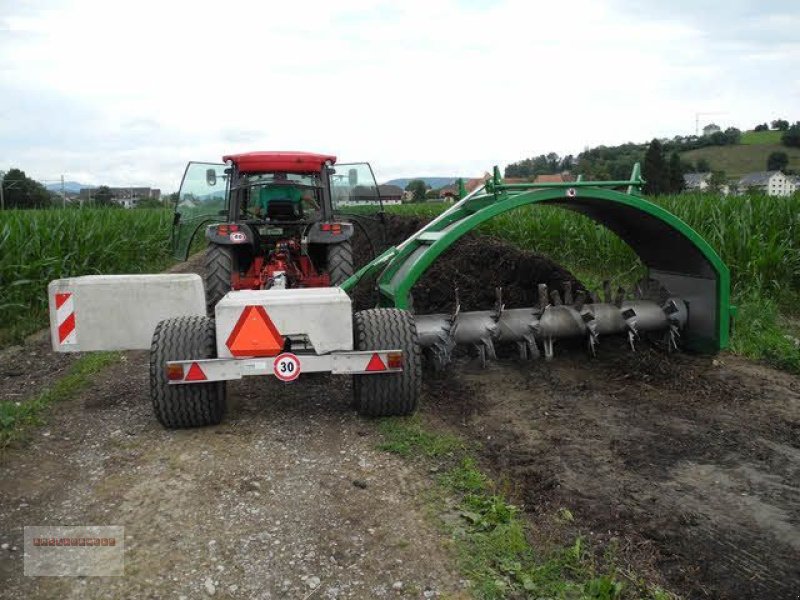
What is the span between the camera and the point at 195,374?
13.8 ft

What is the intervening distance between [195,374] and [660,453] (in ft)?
8.91

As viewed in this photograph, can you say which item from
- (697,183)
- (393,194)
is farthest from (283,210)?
(697,183)

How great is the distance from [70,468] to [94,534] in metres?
0.95

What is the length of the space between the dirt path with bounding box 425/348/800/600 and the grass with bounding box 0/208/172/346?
5476mm

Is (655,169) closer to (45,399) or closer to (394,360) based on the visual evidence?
(394,360)

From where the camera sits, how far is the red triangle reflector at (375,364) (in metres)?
4.30

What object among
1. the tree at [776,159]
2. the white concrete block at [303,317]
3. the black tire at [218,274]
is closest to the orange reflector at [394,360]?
the white concrete block at [303,317]

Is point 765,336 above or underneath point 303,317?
underneath

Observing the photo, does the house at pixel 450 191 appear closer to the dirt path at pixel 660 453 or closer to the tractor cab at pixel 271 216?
the tractor cab at pixel 271 216

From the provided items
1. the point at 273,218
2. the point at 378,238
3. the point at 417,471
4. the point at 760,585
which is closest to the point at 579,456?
the point at 417,471

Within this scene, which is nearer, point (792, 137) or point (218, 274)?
point (218, 274)

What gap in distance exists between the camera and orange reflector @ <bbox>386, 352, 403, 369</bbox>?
433 cm

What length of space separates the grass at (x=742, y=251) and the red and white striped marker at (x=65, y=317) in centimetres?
526

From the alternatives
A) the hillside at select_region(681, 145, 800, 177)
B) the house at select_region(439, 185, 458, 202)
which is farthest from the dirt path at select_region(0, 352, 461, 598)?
the hillside at select_region(681, 145, 800, 177)
